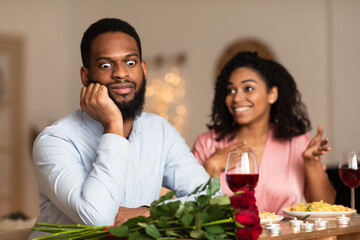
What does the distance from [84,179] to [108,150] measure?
12 cm

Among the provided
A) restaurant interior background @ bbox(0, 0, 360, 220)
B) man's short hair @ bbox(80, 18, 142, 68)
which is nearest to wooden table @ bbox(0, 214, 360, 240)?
man's short hair @ bbox(80, 18, 142, 68)

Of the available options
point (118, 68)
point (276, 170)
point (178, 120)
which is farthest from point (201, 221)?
point (178, 120)

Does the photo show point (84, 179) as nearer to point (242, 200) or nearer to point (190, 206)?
point (190, 206)

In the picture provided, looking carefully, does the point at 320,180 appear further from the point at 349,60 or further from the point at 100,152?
the point at 349,60

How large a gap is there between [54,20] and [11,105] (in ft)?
4.29

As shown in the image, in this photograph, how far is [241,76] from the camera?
10.0ft

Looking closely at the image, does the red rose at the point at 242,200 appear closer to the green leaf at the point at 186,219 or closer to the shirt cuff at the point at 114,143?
the green leaf at the point at 186,219

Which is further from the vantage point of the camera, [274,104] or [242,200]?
[274,104]

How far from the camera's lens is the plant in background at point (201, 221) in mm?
1192

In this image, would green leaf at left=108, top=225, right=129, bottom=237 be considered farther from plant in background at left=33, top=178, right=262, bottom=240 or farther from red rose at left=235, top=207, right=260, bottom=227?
red rose at left=235, top=207, right=260, bottom=227

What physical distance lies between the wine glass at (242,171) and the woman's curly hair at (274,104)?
1.44m

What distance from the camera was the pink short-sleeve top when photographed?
2.86 meters

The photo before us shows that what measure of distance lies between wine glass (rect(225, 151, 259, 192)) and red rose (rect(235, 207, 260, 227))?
19.0 inches

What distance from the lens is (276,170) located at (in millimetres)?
3010
